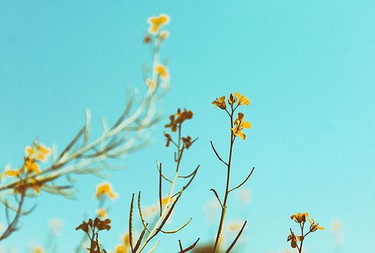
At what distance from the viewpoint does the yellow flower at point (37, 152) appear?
1598 mm

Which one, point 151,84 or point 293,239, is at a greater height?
point 151,84

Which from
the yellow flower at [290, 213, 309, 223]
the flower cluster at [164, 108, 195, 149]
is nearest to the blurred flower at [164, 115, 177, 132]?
the flower cluster at [164, 108, 195, 149]

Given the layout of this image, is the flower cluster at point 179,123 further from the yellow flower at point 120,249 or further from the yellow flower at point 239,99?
the yellow flower at point 120,249

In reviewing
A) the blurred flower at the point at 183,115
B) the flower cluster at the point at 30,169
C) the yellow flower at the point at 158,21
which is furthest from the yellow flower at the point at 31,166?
the yellow flower at the point at 158,21

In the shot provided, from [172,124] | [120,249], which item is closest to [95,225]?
[172,124]

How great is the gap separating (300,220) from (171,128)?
556 mm

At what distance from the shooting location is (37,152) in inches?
63.8

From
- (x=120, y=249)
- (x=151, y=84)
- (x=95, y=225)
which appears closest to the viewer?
(x=95, y=225)

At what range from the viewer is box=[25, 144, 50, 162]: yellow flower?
62.9 inches

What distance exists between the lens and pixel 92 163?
71.9 inches

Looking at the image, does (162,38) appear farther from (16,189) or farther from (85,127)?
(16,189)

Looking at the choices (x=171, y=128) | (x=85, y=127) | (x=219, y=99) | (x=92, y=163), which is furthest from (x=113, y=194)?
(x=219, y=99)

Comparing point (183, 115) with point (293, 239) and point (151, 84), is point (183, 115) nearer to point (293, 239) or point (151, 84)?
point (293, 239)

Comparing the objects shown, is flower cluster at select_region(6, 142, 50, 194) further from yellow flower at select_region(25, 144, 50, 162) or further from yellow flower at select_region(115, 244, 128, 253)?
yellow flower at select_region(115, 244, 128, 253)
